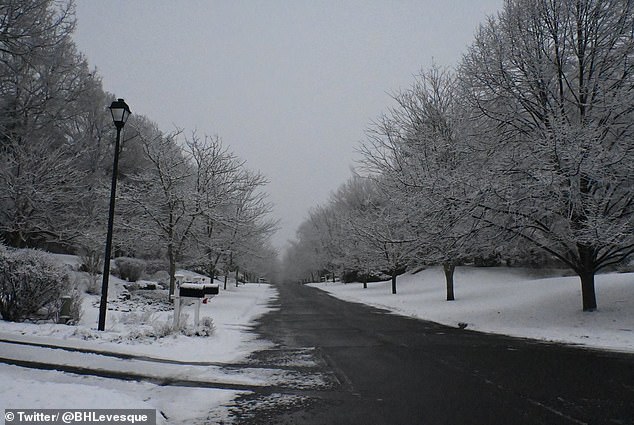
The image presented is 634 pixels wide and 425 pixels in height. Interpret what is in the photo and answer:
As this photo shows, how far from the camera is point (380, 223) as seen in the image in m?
21.7

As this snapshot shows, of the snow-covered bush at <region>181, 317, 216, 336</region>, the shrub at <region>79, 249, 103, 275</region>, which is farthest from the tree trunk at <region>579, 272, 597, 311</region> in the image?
the shrub at <region>79, 249, 103, 275</region>

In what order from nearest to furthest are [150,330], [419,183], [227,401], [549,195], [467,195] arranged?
[227,401] → [150,330] → [549,195] → [467,195] → [419,183]

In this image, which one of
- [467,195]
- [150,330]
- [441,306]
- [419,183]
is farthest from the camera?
[441,306]

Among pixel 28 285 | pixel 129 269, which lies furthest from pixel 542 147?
pixel 129 269

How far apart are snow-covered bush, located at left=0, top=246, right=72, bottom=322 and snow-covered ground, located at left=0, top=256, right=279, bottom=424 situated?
584 millimetres

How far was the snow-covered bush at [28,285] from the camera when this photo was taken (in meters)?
10.0

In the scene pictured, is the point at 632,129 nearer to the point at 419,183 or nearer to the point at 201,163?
the point at 419,183

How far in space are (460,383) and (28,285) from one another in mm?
9653

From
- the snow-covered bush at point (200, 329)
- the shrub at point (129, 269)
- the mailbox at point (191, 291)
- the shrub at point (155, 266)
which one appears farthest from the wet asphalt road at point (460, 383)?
the shrub at point (155, 266)

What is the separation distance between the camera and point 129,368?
688 centimetres

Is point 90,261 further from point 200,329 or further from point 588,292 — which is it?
point 588,292

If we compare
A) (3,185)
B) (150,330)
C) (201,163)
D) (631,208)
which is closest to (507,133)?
(631,208)

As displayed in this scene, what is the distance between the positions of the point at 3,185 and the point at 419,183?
56.1 ft

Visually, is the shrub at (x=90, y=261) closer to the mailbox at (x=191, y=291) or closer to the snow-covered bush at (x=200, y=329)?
the mailbox at (x=191, y=291)
